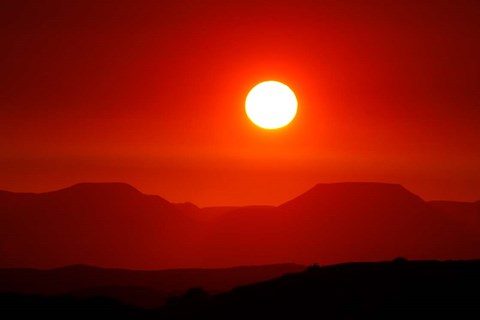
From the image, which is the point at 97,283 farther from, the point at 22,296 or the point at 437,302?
the point at 437,302

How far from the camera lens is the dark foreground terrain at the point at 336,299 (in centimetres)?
4422

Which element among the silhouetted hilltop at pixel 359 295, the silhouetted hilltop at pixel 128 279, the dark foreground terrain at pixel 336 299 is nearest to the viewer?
the silhouetted hilltop at pixel 359 295

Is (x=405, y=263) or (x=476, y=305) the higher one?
(x=405, y=263)

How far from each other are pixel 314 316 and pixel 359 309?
300cm

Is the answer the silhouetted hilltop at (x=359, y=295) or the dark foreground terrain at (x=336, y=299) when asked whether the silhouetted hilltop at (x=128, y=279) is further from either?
the silhouetted hilltop at (x=359, y=295)

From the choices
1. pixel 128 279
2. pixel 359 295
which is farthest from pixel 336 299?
pixel 128 279

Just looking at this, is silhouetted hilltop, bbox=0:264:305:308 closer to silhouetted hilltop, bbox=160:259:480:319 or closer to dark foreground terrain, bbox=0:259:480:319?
dark foreground terrain, bbox=0:259:480:319

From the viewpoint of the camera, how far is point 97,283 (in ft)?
518

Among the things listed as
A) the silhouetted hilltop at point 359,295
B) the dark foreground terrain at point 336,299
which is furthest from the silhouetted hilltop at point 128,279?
the silhouetted hilltop at point 359,295

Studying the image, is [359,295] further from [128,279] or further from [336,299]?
[128,279]

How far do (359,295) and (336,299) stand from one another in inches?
63.4

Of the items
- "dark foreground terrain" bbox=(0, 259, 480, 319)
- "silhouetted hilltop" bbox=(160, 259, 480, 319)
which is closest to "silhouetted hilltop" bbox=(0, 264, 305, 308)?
"dark foreground terrain" bbox=(0, 259, 480, 319)

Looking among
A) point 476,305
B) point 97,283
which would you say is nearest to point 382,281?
point 476,305

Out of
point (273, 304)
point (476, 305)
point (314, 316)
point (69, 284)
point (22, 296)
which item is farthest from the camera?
point (69, 284)
